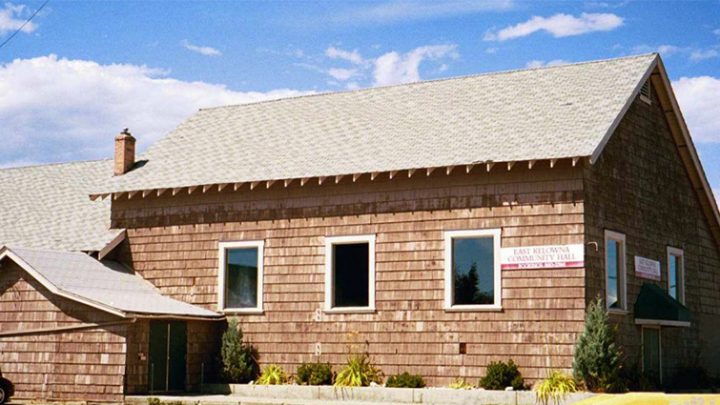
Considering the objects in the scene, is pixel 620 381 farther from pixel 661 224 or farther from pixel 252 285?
pixel 252 285

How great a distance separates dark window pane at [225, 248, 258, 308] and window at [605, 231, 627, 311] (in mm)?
9488

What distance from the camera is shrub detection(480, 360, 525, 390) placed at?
23266mm

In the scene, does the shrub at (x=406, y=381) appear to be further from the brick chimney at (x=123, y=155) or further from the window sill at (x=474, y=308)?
the brick chimney at (x=123, y=155)

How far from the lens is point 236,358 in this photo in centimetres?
2703

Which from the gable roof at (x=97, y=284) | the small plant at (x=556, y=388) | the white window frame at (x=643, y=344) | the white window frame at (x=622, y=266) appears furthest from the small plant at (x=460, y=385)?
the gable roof at (x=97, y=284)

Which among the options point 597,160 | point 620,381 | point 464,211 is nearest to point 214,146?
point 464,211

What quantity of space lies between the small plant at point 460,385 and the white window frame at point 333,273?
9.61 ft

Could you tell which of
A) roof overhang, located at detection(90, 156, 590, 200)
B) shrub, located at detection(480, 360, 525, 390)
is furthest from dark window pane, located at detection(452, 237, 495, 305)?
roof overhang, located at detection(90, 156, 590, 200)

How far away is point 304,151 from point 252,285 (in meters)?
4.08

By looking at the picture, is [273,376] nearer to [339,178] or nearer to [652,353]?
[339,178]

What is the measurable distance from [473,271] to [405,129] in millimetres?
5306

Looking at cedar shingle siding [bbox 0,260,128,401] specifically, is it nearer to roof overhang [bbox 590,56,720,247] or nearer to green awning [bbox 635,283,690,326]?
green awning [bbox 635,283,690,326]

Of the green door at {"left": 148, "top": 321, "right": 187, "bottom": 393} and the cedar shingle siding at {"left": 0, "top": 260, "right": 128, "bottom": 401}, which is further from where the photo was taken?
the green door at {"left": 148, "top": 321, "right": 187, "bottom": 393}

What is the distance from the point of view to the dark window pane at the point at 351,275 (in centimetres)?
2622
